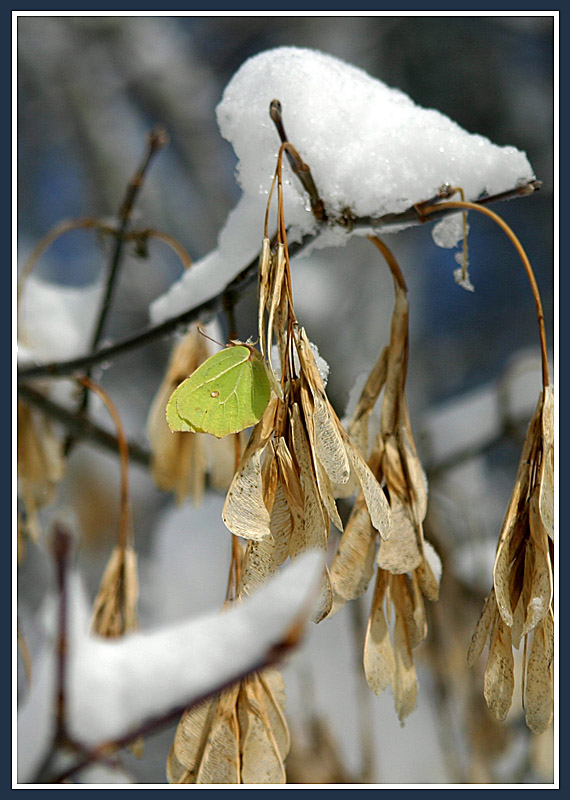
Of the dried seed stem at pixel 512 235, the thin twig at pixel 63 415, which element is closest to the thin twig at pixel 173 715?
the dried seed stem at pixel 512 235

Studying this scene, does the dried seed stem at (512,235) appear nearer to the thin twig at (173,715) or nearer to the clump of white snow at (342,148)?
the clump of white snow at (342,148)

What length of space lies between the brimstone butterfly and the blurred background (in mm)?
838

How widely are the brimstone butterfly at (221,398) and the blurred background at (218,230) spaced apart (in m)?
0.84

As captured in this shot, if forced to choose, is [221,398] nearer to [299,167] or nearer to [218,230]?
[299,167]

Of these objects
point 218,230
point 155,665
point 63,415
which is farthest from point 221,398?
point 218,230

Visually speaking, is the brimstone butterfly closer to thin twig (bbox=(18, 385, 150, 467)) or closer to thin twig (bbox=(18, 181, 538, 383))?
thin twig (bbox=(18, 181, 538, 383))

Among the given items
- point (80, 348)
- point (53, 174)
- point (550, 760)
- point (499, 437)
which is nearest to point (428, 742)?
point (550, 760)

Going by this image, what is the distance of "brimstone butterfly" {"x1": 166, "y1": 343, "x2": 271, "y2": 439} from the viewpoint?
340mm

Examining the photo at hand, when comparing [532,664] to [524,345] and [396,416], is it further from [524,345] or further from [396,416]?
[524,345]

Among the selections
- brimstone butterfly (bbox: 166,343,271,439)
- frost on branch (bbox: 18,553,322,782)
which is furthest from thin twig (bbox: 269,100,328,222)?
frost on branch (bbox: 18,553,322,782)

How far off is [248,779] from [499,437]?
2.50 ft

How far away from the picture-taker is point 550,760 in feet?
2.72

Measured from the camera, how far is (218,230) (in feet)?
5.02

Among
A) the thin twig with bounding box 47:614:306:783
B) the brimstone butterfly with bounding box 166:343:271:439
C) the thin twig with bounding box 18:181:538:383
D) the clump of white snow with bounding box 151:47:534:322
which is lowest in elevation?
the thin twig with bounding box 47:614:306:783
